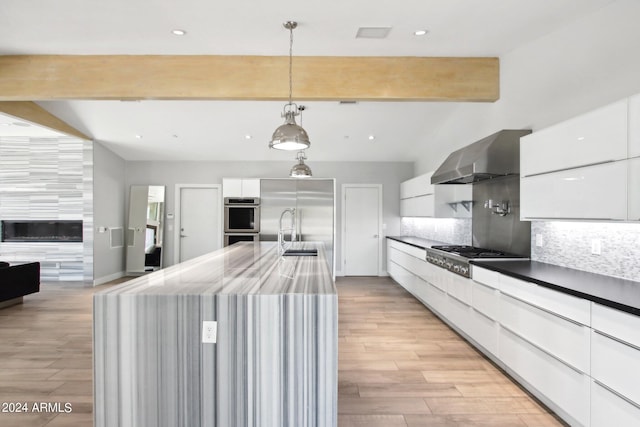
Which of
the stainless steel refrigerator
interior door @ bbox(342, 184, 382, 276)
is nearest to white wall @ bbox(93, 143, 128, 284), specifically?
the stainless steel refrigerator

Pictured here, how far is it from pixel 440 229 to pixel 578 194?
361 centimetres

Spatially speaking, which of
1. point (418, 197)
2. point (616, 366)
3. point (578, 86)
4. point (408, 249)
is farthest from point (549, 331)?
point (418, 197)

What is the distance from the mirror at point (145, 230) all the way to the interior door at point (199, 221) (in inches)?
17.5

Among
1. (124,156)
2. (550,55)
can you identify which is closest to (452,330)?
(550,55)

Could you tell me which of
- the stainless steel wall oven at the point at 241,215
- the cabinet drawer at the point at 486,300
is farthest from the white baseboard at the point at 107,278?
the cabinet drawer at the point at 486,300

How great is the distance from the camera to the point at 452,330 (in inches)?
169

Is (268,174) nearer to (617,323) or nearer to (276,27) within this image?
(276,27)

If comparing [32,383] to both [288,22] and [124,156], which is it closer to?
[288,22]

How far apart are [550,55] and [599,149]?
1423mm

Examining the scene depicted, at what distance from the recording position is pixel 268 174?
25.7 ft

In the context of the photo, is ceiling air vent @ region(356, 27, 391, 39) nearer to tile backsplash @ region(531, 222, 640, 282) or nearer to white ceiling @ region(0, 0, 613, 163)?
white ceiling @ region(0, 0, 613, 163)

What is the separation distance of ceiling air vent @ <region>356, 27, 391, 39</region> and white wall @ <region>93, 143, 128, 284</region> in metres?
5.59

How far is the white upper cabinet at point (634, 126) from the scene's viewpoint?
208cm

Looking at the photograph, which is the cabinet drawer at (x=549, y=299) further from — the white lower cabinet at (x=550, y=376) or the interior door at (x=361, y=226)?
the interior door at (x=361, y=226)
